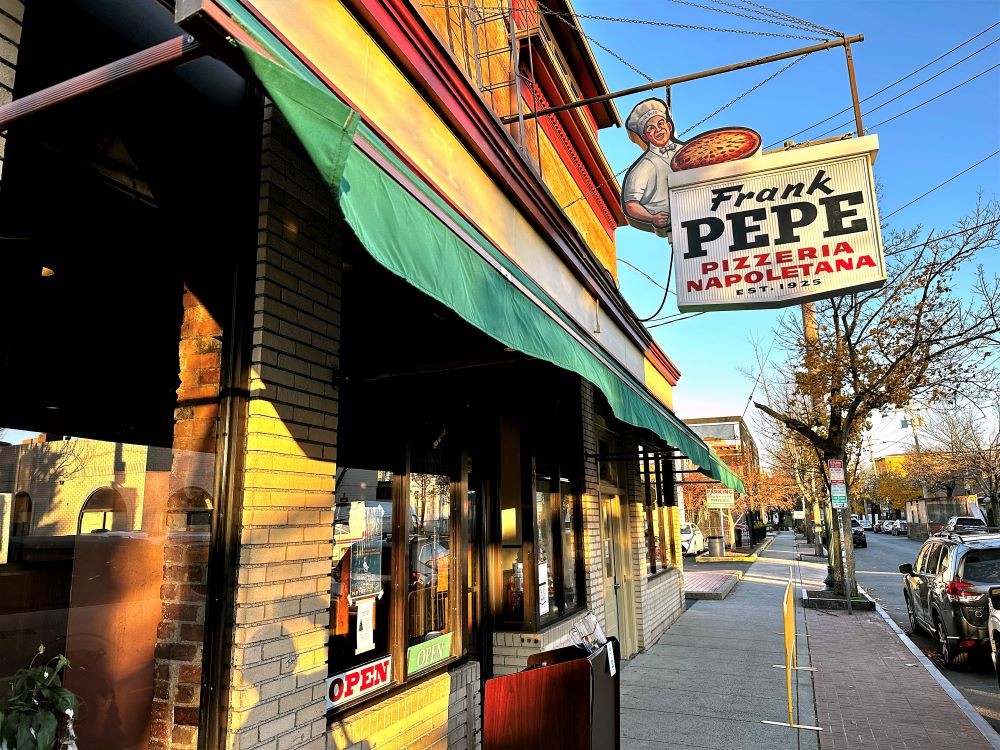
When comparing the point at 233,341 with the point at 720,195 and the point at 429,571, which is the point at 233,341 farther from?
the point at 720,195

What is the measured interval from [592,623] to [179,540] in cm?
241

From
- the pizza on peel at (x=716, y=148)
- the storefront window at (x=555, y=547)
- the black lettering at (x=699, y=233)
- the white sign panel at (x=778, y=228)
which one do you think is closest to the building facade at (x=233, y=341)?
the storefront window at (x=555, y=547)

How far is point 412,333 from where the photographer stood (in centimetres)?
484

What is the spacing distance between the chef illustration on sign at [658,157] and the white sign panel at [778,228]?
19cm

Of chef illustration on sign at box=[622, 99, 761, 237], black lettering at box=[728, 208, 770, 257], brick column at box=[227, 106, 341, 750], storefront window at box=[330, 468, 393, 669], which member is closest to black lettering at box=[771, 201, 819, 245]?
black lettering at box=[728, 208, 770, 257]

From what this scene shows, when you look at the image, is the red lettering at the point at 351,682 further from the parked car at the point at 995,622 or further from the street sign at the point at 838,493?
the street sign at the point at 838,493

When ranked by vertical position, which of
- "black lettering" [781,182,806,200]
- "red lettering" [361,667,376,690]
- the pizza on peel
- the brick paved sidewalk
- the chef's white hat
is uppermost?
the chef's white hat

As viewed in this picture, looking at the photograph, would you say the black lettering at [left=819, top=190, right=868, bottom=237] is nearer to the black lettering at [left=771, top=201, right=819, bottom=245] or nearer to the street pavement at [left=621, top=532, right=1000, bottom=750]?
the black lettering at [left=771, top=201, right=819, bottom=245]

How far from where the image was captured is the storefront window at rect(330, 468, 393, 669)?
12.9 feet

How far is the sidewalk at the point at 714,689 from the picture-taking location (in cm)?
608

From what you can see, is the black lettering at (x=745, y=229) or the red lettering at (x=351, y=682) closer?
the red lettering at (x=351, y=682)

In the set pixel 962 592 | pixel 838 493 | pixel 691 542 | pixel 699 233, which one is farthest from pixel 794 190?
pixel 691 542

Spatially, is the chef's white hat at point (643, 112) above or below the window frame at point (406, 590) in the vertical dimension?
above

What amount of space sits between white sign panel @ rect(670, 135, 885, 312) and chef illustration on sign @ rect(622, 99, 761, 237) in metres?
0.19
